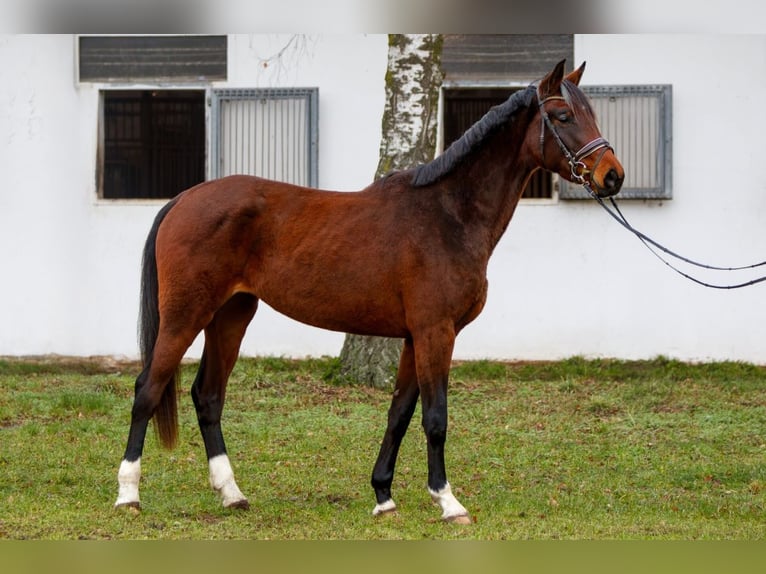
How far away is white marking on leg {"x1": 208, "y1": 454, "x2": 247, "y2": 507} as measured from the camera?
636 centimetres

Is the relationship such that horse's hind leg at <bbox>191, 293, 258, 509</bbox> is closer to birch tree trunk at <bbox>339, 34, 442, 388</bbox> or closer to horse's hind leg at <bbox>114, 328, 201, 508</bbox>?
horse's hind leg at <bbox>114, 328, 201, 508</bbox>

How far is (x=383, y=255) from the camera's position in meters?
6.16

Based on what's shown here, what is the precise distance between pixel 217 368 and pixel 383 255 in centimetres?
127

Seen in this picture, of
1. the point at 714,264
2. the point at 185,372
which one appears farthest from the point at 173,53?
the point at 714,264

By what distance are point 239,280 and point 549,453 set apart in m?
3.08

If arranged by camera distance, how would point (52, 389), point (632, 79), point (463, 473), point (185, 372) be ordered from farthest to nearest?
point (632, 79)
point (185, 372)
point (52, 389)
point (463, 473)

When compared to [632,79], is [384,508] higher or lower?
lower

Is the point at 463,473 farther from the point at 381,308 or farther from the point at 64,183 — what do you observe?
the point at 64,183

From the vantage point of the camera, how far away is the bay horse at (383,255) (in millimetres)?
6055

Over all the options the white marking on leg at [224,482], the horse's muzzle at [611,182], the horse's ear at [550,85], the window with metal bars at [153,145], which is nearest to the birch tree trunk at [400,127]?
the white marking on leg at [224,482]

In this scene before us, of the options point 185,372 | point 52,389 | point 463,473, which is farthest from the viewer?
point 185,372

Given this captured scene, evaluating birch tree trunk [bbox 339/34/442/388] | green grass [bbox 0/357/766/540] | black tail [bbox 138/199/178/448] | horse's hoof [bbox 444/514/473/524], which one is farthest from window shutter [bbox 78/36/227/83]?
horse's hoof [bbox 444/514/473/524]

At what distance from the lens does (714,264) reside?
12.2 m

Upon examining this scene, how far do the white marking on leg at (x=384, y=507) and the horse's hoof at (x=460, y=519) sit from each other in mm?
352
